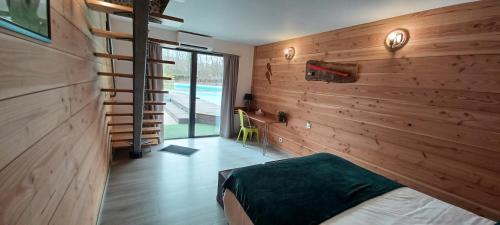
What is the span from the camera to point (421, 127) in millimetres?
2432

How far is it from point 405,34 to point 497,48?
810 mm

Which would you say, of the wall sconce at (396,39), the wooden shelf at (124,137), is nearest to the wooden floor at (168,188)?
the wooden shelf at (124,137)

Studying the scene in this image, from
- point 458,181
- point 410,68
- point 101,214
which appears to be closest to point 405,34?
point 410,68

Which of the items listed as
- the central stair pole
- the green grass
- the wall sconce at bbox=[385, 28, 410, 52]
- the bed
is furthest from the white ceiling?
the green grass

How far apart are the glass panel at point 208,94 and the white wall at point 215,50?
378 mm

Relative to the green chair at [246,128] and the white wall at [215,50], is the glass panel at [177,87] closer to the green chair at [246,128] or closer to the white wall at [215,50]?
the white wall at [215,50]

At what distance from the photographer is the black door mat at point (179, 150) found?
4102mm

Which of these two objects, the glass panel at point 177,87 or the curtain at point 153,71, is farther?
the glass panel at point 177,87

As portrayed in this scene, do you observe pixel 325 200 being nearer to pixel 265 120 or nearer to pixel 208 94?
pixel 265 120

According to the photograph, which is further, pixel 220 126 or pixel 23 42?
pixel 220 126

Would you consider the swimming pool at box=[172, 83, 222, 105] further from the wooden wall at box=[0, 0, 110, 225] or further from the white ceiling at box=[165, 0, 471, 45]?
the wooden wall at box=[0, 0, 110, 225]

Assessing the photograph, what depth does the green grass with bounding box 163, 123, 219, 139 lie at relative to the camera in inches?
204

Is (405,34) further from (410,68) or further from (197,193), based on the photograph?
(197,193)

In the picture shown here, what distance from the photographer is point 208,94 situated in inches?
210
